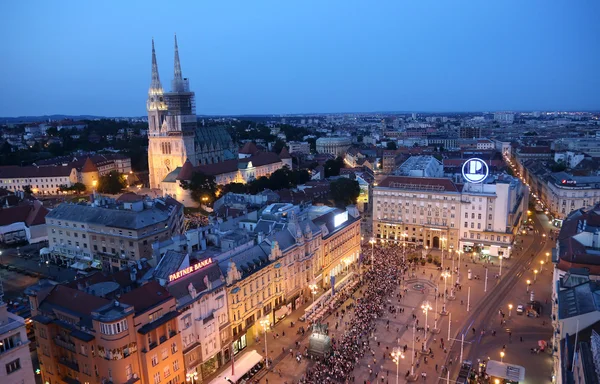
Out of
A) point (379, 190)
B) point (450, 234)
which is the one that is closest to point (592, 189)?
point (450, 234)

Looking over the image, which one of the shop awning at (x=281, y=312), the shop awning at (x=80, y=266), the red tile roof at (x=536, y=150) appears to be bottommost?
the shop awning at (x=281, y=312)

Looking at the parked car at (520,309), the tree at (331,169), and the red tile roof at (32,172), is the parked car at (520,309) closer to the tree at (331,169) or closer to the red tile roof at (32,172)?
the tree at (331,169)

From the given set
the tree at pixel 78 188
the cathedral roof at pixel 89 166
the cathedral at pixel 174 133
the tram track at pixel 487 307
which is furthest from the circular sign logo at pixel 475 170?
the cathedral roof at pixel 89 166

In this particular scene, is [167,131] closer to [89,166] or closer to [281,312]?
[89,166]

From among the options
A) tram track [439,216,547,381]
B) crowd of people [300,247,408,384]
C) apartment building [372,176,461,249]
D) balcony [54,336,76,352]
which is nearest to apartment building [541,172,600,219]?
tram track [439,216,547,381]

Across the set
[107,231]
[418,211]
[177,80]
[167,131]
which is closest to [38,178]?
[167,131]

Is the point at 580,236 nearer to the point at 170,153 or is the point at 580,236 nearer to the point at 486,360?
the point at 486,360
